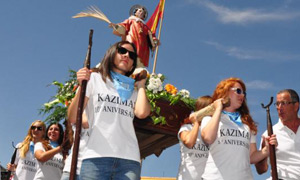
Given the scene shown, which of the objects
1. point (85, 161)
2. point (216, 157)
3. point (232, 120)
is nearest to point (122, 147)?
point (85, 161)

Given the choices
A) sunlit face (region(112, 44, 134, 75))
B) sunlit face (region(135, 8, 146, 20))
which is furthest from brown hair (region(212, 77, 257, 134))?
sunlit face (region(135, 8, 146, 20))

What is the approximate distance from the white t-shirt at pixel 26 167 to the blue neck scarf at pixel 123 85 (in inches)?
125

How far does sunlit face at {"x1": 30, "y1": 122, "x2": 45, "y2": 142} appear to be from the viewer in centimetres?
656

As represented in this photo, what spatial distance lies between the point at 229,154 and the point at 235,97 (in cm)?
76

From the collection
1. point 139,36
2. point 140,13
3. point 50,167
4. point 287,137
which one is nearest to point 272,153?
point 287,137

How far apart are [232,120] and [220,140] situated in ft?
1.13

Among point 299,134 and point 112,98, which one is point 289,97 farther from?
point 112,98

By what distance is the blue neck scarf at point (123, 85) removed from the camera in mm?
3867

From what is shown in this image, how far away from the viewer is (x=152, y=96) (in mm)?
5660

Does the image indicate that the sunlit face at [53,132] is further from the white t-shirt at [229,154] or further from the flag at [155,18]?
the flag at [155,18]

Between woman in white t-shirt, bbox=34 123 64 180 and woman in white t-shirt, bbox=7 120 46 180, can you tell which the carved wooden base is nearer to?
woman in white t-shirt, bbox=34 123 64 180

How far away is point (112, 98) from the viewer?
150 inches

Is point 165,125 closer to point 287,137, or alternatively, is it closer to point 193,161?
point 193,161

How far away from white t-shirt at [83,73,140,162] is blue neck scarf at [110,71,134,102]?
0.04 meters
